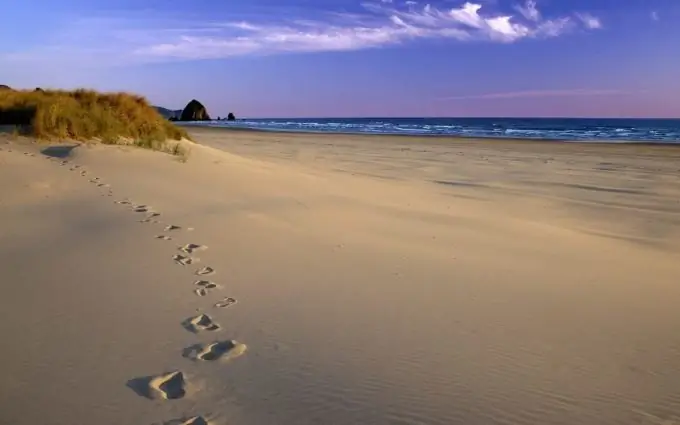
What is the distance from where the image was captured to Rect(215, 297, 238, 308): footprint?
399cm

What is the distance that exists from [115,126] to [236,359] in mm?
11887

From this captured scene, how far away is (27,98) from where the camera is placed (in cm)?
1655

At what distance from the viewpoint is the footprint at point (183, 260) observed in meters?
4.94

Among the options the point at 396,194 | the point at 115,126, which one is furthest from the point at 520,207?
the point at 115,126

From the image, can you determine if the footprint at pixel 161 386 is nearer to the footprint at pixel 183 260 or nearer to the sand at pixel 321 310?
the sand at pixel 321 310

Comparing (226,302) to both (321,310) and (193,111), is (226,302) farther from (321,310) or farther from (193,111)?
(193,111)

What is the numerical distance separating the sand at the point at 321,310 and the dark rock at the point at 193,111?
86.3 metres

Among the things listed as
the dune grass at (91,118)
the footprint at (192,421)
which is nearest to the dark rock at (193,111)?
the dune grass at (91,118)

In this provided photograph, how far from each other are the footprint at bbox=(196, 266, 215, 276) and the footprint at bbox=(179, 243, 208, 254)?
1.77ft

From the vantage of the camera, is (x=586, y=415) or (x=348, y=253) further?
(x=348, y=253)

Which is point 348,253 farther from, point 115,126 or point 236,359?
point 115,126

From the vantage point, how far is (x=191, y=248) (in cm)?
543

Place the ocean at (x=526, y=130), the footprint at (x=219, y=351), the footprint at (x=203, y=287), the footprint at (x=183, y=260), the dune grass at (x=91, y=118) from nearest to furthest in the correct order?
the footprint at (x=219, y=351)
the footprint at (x=203, y=287)
the footprint at (x=183, y=260)
the dune grass at (x=91, y=118)
the ocean at (x=526, y=130)

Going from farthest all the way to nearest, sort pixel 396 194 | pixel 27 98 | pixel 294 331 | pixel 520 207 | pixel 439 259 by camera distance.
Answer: pixel 27 98 < pixel 396 194 < pixel 520 207 < pixel 439 259 < pixel 294 331
